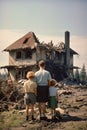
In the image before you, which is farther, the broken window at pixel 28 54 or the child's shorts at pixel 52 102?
the broken window at pixel 28 54

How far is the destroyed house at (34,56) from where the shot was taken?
3816 centimetres

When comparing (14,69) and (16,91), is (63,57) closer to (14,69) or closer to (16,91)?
(14,69)

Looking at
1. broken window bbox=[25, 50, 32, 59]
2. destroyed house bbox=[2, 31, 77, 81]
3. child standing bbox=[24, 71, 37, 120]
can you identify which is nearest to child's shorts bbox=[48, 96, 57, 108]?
child standing bbox=[24, 71, 37, 120]

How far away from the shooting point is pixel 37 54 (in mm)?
38500

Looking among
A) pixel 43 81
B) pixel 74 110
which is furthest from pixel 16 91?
pixel 43 81

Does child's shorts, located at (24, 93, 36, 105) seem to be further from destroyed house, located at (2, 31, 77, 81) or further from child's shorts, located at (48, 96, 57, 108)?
destroyed house, located at (2, 31, 77, 81)

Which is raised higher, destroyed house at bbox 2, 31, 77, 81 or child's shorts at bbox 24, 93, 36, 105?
destroyed house at bbox 2, 31, 77, 81

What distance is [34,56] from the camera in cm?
3853

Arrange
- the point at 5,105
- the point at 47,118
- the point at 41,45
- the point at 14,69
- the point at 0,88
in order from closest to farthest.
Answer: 1. the point at 47,118
2. the point at 5,105
3. the point at 0,88
4. the point at 41,45
5. the point at 14,69

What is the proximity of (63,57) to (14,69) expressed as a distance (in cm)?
575

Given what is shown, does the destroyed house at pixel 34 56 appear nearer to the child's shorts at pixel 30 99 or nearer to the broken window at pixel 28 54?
the broken window at pixel 28 54

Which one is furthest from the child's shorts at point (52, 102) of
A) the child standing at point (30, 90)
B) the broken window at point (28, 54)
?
the broken window at point (28, 54)

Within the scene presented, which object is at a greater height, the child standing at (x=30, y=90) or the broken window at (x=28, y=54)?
the broken window at (x=28, y=54)

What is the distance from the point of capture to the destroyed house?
1502 inches
